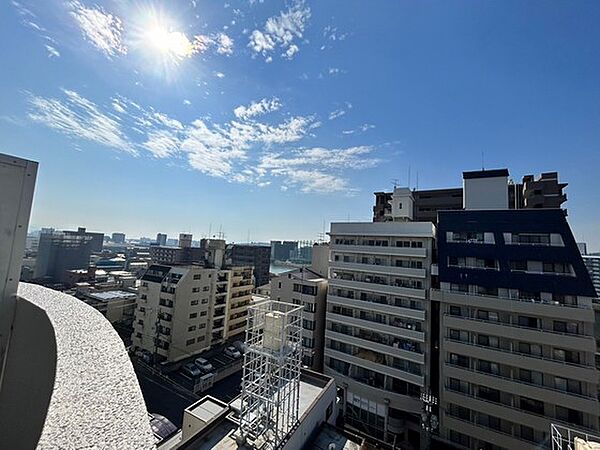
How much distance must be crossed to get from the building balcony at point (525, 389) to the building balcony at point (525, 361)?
0.74 m

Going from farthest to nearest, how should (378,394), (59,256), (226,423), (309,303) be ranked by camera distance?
(59,256) < (309,303) < (378,394) < (226,423)

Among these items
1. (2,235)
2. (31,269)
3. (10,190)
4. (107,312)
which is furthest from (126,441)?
(31,269)

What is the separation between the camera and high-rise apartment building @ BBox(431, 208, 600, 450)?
41.0 ft

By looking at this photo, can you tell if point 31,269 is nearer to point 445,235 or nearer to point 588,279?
point 445,235

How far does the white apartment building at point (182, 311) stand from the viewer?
22.9 m

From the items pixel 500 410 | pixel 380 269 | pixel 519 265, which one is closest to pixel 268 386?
pixel 380 269

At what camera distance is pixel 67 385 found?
4.39 ft

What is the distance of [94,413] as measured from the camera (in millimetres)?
1199

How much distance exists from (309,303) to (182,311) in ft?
37.5

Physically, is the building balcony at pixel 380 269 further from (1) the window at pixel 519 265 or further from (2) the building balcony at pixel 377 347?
(2) the building balcony at pixel 377 347

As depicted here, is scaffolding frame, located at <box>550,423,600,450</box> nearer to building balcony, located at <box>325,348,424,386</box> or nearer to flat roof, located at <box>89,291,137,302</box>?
building balcony, located at <box>325,348,424,386</box>

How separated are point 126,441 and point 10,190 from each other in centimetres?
240

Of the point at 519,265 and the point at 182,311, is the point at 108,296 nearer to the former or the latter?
the point at 182,311

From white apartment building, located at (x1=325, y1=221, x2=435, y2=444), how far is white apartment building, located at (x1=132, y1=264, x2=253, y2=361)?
1233 centimetres
